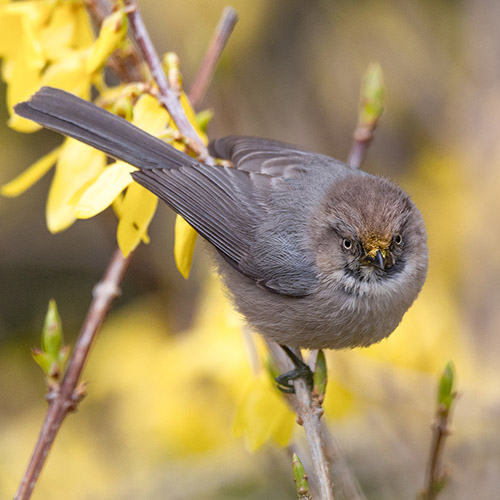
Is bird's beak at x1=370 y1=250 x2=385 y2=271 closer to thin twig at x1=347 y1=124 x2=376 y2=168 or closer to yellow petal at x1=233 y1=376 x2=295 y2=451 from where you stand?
thin twig at x1=347 y1=124 x2=376 y2=168

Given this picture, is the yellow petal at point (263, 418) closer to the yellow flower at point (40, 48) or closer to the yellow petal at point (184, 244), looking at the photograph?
the yellow petal at point (184, 244)

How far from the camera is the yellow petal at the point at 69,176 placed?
2990mm

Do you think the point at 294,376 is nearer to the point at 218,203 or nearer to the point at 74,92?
the point at 218,203

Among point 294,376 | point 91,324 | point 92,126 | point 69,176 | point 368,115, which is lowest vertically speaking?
point 294,376

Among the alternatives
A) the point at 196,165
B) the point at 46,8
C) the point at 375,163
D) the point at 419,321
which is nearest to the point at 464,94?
the point at 375,163

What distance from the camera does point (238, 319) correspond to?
3467 millimetres

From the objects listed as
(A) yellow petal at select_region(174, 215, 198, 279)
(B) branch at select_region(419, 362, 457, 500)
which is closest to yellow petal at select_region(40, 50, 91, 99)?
(A) yellow petal at select_region(174, 215, 198, 279)

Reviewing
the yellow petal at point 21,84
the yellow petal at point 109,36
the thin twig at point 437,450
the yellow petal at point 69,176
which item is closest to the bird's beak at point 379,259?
the thin twig at point 437,450

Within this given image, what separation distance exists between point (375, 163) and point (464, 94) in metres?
1.26

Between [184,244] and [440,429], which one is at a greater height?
[184,244]

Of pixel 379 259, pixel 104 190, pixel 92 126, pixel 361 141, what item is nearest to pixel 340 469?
pixel 379 259

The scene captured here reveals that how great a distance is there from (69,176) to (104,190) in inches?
14.7

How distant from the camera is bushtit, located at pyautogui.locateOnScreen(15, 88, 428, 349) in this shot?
9.71 feet

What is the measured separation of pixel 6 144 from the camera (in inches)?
246
